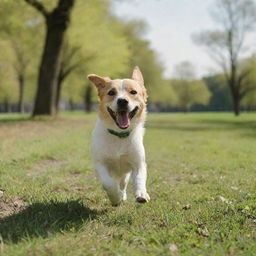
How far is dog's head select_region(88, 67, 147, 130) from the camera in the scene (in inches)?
193

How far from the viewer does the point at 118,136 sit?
4.98 m

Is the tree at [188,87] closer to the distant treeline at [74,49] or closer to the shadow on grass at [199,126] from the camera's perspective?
the distant treeline at [74,49]

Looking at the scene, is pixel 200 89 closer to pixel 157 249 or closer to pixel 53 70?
pixel 53 70

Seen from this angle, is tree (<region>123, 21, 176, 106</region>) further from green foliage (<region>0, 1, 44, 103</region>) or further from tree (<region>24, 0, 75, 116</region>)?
tree (<region>24, 0, 75, 116</region>)

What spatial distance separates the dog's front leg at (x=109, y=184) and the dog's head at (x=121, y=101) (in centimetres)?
59

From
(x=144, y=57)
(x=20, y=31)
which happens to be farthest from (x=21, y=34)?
(x=144, y=57)

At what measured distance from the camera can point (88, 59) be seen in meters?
31.3

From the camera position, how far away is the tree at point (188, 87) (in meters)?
87.6

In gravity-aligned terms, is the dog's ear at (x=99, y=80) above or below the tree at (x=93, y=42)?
below

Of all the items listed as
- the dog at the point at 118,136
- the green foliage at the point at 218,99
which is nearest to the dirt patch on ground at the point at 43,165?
the dog at the point at 118,136

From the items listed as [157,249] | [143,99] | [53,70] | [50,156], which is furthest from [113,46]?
[157,249]

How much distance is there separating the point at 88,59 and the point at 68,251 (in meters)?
28.8

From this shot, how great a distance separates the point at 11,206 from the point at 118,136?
5.28 ft

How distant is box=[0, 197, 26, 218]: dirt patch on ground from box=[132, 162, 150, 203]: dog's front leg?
4.74ft
